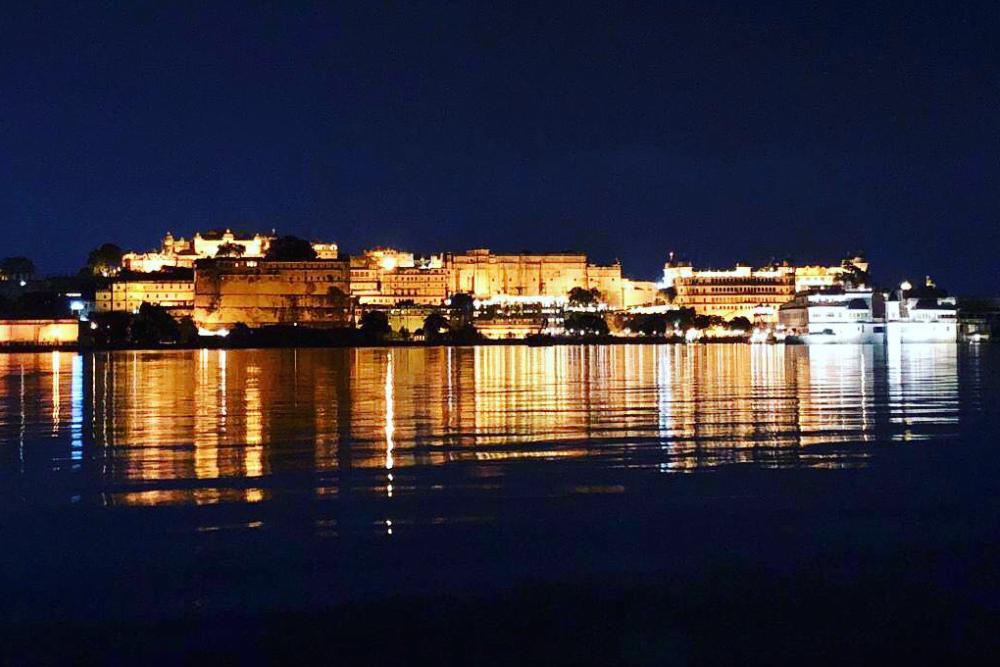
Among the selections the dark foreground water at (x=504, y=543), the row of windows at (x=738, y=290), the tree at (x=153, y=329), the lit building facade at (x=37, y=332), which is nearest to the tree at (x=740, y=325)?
the row of windows at (x=738, y=290)

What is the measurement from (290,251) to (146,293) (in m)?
13.8

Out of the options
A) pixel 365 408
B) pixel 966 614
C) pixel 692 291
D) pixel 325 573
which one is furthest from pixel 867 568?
pixel 692 291

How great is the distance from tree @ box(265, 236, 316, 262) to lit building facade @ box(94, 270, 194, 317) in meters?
8.21

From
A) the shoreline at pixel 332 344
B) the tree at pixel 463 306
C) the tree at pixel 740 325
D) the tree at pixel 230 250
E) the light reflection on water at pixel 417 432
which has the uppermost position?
the tree at pixel 230 250

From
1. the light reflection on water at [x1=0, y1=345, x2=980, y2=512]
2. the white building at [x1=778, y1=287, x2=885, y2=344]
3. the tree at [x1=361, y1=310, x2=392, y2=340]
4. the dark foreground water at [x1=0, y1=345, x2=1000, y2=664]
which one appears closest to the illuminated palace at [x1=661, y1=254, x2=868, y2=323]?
the white building at [x1=778, y1=287, x2=885, y2=344]

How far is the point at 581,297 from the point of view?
4749 inches

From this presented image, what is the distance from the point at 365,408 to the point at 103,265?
110 m

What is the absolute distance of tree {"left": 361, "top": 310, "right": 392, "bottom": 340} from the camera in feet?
317

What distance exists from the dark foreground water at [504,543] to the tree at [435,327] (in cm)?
8541

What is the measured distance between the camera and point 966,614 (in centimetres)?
523

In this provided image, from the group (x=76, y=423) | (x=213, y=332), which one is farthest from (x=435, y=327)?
(x=76, y=423)

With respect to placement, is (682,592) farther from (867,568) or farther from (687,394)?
(687,394)

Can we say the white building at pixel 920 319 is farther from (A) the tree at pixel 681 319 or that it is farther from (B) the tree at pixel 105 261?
(B) the tree at pixel 105 261

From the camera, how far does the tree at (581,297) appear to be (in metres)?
120
